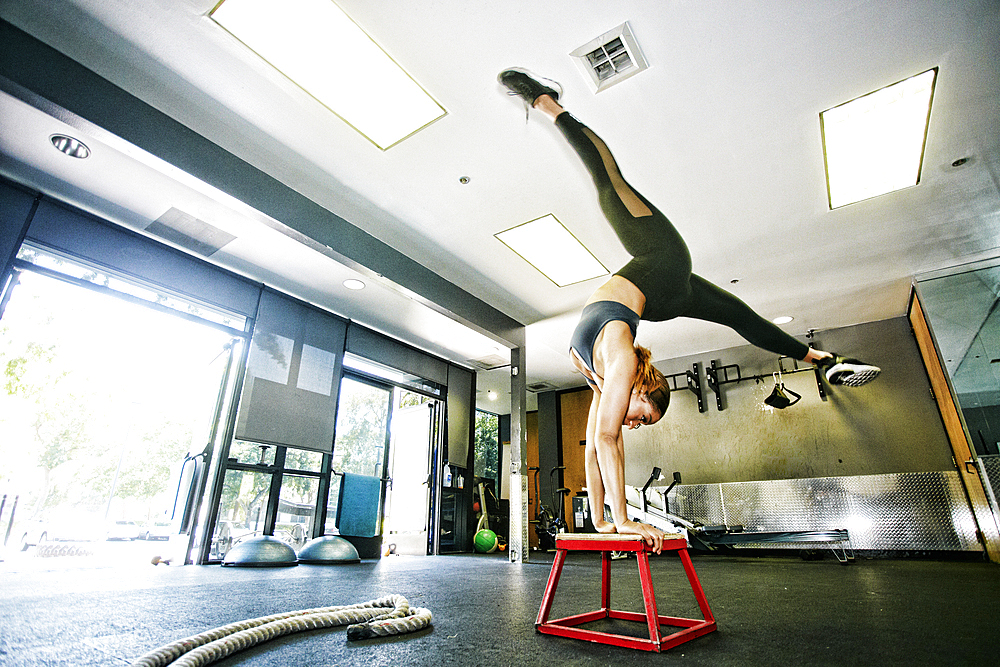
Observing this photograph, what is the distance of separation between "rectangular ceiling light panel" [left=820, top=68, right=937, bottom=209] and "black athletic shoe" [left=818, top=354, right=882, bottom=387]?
176cm

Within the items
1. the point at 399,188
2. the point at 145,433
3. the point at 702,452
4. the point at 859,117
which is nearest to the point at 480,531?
the point at 702,452

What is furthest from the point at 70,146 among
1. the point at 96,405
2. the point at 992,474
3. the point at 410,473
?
the point at 992,474

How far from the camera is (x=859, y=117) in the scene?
310cm

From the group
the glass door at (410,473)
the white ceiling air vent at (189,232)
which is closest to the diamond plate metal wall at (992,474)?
the glass door at (410,473)

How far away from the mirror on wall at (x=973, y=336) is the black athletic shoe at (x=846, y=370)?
2.83 metres

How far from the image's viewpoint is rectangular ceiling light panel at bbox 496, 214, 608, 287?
4258 mm

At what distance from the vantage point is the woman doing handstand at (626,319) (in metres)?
1.68

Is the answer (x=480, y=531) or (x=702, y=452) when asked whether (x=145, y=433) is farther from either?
(x=702, y=452)

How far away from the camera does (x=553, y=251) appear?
459cm

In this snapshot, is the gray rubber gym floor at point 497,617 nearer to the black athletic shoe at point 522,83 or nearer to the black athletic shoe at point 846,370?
the black athletic shoe at point 846,370

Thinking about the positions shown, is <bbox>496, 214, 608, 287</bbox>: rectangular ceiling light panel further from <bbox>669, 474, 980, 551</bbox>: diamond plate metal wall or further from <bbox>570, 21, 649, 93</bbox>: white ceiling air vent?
<bbox>669, 474, 980, 551</bbox>: diamond plate metal wall

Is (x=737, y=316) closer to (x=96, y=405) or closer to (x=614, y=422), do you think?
(x=614, y=422)

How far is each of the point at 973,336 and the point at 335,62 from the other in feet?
19.1

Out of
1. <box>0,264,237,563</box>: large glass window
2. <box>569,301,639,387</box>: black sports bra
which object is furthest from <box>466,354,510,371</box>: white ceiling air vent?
<box>569,301,639,387</box>: black sports bra
